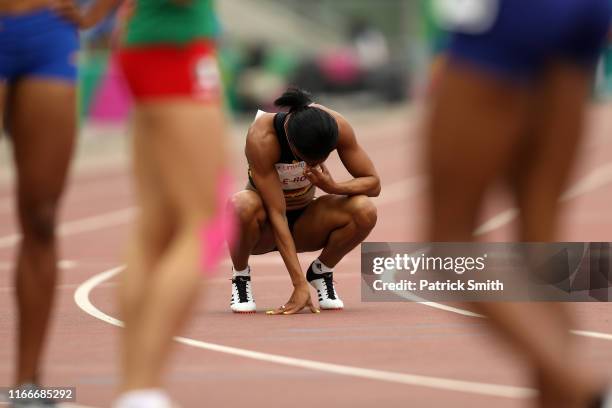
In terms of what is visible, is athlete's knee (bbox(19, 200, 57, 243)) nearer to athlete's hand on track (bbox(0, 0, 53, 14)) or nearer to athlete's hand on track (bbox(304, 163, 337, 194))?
athlete's hand on track (bbox(0, 0, 53, 14))

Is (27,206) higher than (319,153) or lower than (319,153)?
lower

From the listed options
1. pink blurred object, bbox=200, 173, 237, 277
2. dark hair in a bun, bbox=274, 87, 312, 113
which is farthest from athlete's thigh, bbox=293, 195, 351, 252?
pink blurred object, bbox=200, 173, 237, 277

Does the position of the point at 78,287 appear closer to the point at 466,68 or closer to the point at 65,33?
the point at 65,33

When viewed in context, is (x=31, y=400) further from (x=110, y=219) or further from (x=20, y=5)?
(x=110, y=219)

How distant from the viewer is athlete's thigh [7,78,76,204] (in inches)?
258

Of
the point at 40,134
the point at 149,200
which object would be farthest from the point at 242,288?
the point at 149,200

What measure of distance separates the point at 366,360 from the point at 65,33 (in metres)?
2.50

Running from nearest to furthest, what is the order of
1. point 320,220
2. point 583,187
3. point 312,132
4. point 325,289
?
point 312,132, point 320,220, point 325,289, point 583,187

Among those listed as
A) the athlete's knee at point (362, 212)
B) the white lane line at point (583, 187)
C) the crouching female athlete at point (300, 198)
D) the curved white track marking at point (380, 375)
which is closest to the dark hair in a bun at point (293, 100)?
the crouching female athlete at point (300, 198)

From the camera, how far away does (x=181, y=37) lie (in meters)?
5.52

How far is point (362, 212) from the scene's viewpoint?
10.1 m

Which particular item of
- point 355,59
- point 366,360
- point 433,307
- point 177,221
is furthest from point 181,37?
point 355,59

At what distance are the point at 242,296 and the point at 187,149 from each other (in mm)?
4972

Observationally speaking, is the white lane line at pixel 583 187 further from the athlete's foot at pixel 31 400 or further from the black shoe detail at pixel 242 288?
the athlete's foot at pixel 31 400
